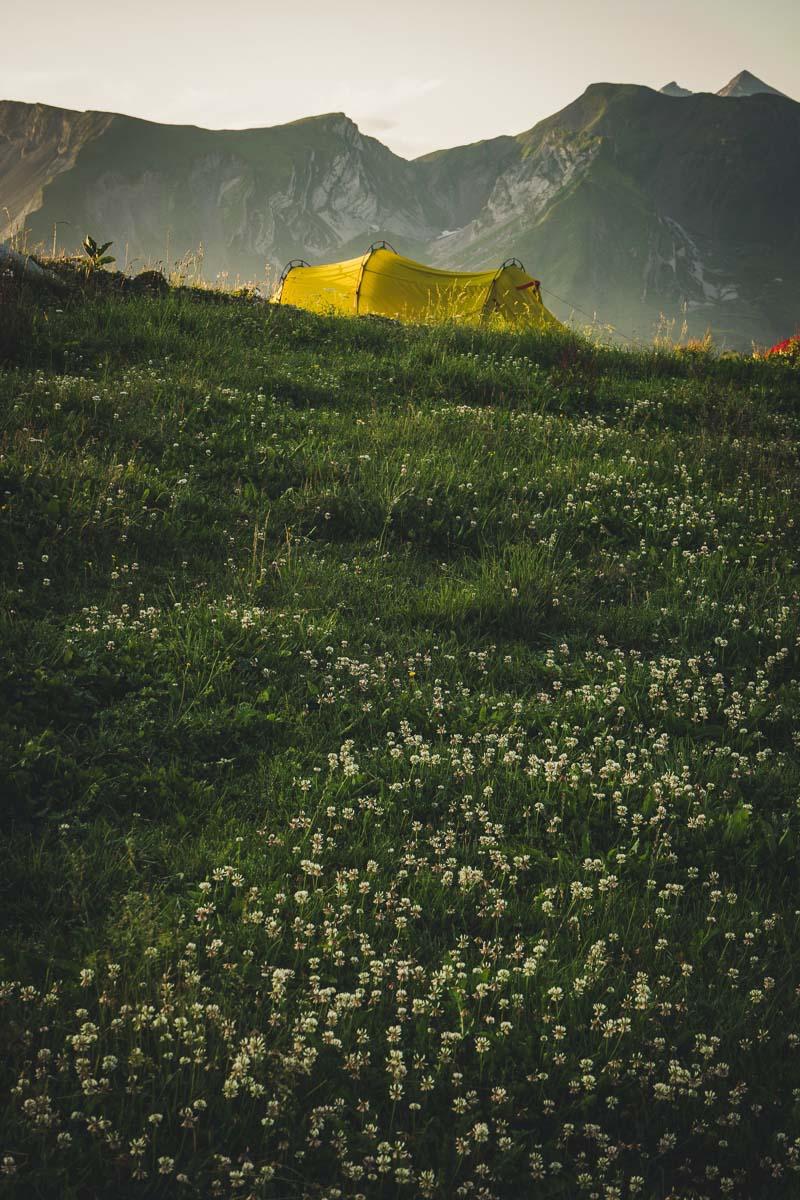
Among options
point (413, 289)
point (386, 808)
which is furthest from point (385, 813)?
point (413, 289)

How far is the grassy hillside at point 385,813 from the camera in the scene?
2631 mm

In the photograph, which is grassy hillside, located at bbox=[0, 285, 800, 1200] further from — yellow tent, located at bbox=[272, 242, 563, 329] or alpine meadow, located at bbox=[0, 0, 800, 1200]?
yellow tent, located at bbox=[272, 242, 563, 329]

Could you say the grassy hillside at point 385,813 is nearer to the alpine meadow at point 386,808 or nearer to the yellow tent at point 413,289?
the alpine meadow at point 386,808

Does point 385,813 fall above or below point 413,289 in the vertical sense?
below

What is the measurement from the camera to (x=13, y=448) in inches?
289

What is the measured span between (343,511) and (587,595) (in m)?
2.54

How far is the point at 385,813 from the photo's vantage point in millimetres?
4227

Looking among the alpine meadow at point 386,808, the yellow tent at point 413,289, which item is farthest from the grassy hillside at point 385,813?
the yellow tent at point 413,289

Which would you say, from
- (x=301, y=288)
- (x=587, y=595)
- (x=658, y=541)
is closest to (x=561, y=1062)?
(x=587, y=595)

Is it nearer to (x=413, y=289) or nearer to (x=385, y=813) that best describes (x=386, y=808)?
(x=385, y=813)

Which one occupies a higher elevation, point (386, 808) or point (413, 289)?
point (413, 289)

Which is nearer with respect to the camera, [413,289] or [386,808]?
[386,808]

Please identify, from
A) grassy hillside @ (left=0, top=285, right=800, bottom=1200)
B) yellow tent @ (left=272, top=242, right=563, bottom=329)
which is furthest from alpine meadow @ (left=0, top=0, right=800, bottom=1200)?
yellow tent @ (left=272, top=242, right=563, bottom=329)

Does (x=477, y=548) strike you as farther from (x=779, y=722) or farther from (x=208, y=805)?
(x=208, y=805)
